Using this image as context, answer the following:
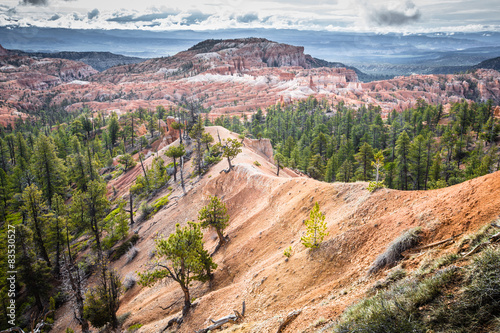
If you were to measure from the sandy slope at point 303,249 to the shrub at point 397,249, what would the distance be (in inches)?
17.1

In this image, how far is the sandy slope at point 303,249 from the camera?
11.0 metres

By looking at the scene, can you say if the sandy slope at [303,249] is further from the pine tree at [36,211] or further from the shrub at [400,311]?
the pine tree at [36,211]

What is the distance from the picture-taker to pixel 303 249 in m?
17.1

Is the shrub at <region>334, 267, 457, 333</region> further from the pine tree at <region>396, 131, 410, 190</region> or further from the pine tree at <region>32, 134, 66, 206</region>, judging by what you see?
the pine tree at <region>32, 134, 66, 206</region>

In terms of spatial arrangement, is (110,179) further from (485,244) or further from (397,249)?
(485,244)

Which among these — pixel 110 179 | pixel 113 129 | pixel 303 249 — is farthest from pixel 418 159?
pixel 113 129

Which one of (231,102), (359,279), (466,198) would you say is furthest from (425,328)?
(231,102)

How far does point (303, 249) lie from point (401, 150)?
38.3 metres

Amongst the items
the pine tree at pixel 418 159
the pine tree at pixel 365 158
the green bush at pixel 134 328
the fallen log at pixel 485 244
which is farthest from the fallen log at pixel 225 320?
the pine tree at pixel 418 159

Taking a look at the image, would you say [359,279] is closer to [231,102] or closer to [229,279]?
[229,279]

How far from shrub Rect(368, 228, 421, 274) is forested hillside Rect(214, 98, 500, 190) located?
7678 mm

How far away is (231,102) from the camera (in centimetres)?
18100

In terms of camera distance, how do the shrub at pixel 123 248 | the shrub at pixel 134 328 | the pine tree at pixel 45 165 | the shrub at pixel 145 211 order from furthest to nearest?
1. the shrub at pixel 145 211
2. the pine tree at pixel 45 165
3. the shrub at pixel 123 248
4. the shrub at pixel 134 328

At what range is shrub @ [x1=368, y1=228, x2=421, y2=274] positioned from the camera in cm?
1100
